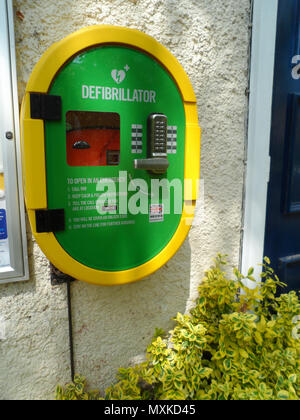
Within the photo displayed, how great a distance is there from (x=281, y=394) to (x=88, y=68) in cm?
143

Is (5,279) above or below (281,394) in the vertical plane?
above

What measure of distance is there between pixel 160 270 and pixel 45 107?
927mm

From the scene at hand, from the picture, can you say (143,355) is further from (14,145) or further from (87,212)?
(14,145)

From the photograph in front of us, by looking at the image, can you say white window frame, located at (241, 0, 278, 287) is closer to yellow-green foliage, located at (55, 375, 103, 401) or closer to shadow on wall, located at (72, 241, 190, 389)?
shadow on wall, located at (72, 241, 190, 389)

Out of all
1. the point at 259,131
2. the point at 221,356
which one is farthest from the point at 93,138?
the point at 221,356

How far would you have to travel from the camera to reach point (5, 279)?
1165 millimetres

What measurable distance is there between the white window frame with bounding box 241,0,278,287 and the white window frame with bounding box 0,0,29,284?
3.82ft

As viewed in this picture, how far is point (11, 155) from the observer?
1.09 m

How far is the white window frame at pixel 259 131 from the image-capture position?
1.49 m

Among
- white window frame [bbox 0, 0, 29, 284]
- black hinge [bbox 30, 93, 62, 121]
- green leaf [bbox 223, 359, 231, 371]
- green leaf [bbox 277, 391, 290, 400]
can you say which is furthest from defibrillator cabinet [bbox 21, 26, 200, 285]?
green leaf [bbox 277, 391, 290, 400]

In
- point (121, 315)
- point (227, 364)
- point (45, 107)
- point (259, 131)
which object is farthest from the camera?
point (259, 131)

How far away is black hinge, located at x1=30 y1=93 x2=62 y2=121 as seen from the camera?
0.93 meters

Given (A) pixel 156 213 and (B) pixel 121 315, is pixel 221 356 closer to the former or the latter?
(B) pixel 121 315
